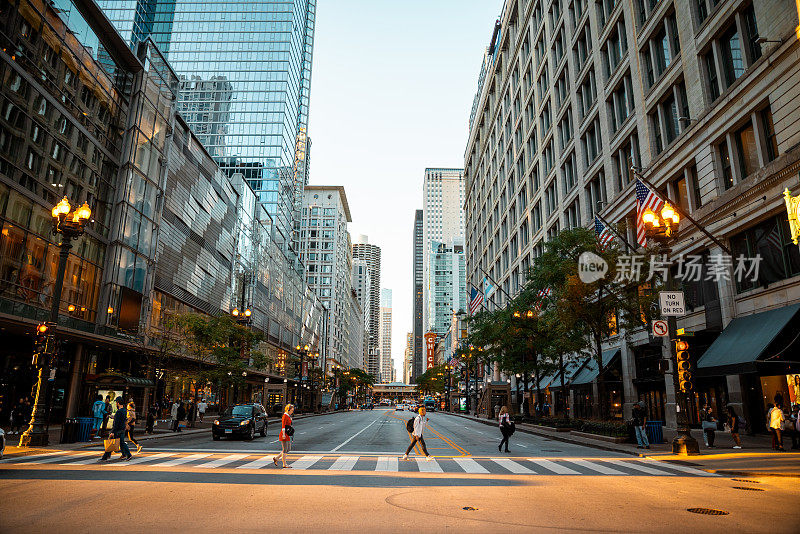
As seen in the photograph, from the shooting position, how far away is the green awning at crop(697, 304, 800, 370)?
65.4ft

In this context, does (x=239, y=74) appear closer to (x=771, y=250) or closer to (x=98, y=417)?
(x=98, y=417)

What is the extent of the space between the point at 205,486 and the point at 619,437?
18544 mm

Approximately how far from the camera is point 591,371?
41688 mm

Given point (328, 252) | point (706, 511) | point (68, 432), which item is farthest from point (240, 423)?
point (328, 252)

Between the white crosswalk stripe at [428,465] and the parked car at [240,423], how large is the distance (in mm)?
11514

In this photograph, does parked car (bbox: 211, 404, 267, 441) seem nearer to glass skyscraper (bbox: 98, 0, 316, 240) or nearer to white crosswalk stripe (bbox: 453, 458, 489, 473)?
white crosswalk stripe (bbox: 453, 458, 489, 473)

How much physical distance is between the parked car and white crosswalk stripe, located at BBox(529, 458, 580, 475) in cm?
1447

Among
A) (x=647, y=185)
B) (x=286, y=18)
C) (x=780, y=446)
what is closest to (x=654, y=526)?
(x=780, y=446)

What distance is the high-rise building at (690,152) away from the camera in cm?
2128

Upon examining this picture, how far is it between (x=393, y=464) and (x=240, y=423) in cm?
1223

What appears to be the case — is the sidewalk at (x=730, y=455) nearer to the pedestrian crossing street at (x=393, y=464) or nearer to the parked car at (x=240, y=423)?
the pedestrian crossing street at (x=393, y=464)

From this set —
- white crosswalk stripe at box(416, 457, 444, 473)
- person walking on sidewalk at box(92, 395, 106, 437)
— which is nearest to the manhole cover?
white crosswalk stripe at box(416, 457, 444, 473)

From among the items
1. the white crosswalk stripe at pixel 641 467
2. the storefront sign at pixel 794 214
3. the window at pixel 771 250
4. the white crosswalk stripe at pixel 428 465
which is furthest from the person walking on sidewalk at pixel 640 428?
the white crosswalk stripe at pixel 428 465

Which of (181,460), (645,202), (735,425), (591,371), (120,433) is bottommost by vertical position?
(181,460)
